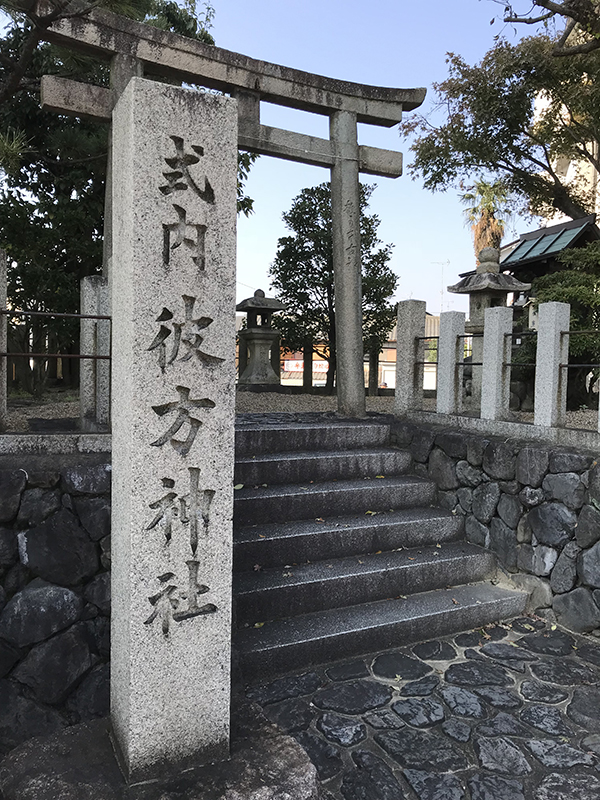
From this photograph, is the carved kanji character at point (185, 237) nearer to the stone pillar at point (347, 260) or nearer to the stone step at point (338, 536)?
the stone step at point (338, 536)

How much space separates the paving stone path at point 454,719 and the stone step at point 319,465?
1728 mm

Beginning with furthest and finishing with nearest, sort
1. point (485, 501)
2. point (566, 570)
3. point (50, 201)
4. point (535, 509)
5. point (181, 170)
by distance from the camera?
point (50, 201) → point (485, 501) → point (535, 509) → point (566, 570) → point (181, 170)

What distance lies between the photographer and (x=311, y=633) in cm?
372

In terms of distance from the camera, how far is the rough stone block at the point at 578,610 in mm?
4184

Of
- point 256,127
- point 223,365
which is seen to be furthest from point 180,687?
point 256,127

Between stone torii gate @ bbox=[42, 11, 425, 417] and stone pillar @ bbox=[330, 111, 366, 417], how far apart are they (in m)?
0.01

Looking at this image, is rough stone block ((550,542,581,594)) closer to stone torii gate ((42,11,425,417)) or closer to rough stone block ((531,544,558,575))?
rough stone block ((531,544,558,575))

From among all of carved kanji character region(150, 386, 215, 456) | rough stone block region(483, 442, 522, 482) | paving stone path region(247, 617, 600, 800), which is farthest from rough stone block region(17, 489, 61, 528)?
rough stone block region(483, 442, 522, 482)

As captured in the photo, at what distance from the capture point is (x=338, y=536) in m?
4.51


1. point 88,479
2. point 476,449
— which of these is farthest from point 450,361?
point 88,479

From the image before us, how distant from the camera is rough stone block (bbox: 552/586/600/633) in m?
4.18

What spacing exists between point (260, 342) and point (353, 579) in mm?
8572

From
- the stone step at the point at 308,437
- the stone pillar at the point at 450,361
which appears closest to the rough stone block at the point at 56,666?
the stone step at the point at 308,437

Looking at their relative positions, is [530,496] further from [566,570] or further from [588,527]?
[566,570]
